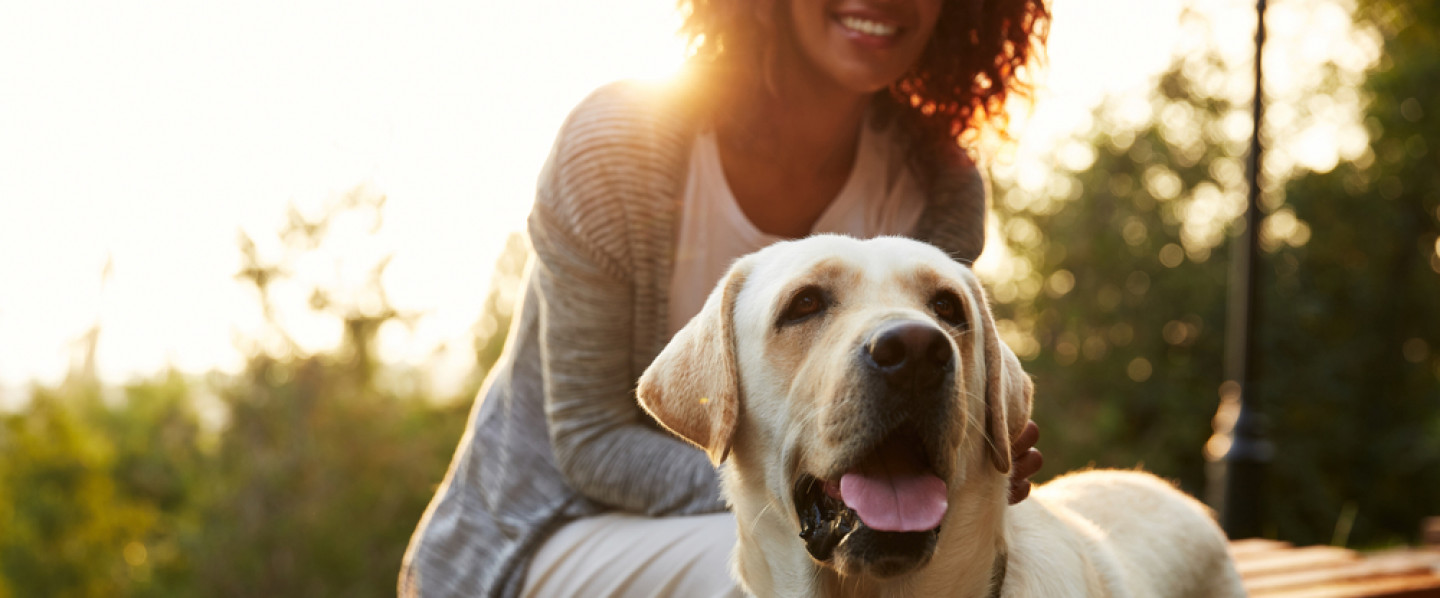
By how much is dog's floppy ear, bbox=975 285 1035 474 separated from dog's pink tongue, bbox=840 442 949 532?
0.21m

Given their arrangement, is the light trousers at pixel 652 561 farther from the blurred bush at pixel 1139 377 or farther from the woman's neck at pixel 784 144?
the blurred bush at pixel 1139 377

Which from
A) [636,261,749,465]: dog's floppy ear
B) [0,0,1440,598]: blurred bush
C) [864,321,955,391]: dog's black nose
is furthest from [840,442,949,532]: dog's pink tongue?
[0,0,1440,598]: blurred bush

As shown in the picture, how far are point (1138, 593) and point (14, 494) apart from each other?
50.2 feet

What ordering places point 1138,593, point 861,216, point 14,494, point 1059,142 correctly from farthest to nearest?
point 1059,142
point 14,494
point 861,216
point 1138,593

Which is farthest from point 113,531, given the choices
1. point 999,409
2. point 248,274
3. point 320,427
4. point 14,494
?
point 999,409

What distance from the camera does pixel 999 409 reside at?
220 cm

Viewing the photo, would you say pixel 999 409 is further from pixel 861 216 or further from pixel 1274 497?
pixel 1274 497

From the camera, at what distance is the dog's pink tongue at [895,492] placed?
6.53 feet

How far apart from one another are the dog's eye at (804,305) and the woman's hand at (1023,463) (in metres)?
0.58

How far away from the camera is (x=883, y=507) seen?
2006 mm

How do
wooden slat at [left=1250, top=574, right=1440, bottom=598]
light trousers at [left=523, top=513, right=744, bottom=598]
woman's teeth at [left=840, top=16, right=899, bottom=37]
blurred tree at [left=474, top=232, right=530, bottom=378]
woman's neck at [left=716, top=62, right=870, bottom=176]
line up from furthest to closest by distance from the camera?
blurred tree at [left=474, top=232, right=530, bottom=378] → wooden slat at [left=1250, top=574, right=1440, bottom=598] → woman's neck at [left=716, top=62, right=870, bottom=176] → woman's teeth at [left=840, top=16, right=899, bottom=37] → light trousers at [left=523, top=513, right=744, bottom=598]

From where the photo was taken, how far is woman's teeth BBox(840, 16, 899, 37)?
288 centimetres

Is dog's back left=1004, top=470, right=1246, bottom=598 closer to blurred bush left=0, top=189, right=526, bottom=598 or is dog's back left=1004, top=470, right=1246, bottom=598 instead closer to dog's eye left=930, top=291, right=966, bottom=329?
dog's eye left=930, top=291, right=966, bottom=329

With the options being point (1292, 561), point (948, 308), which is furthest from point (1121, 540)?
point (1292, 561)
